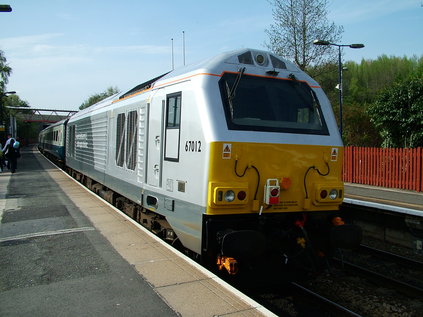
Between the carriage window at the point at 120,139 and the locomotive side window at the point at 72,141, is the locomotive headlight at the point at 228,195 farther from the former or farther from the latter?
the locomotive side window at the point at 72,141

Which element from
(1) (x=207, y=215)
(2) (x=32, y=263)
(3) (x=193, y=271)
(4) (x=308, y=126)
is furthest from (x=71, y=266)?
(4) (x=308, y=126)

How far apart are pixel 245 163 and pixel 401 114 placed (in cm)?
1766

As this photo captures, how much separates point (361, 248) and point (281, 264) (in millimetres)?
4175

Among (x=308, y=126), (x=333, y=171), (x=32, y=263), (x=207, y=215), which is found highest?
(x=308, y=126)

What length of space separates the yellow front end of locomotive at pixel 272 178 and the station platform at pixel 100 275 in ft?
3.24

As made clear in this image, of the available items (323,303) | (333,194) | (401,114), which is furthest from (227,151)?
(401,114)

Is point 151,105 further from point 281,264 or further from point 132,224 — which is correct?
point 281,264

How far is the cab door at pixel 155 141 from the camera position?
5.80 meters

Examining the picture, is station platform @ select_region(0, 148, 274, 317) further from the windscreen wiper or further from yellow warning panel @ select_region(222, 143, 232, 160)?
the windscreen wiper

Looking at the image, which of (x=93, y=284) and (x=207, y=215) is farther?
(x=207, y=215)

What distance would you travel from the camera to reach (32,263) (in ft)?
17.0

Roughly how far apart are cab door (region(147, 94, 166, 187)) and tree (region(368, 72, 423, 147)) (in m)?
16.5

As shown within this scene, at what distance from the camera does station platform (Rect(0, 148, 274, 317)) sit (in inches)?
150

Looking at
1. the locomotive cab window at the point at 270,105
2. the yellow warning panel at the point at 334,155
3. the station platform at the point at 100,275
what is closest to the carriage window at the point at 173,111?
the locomotive cab window at the point at 270,105
